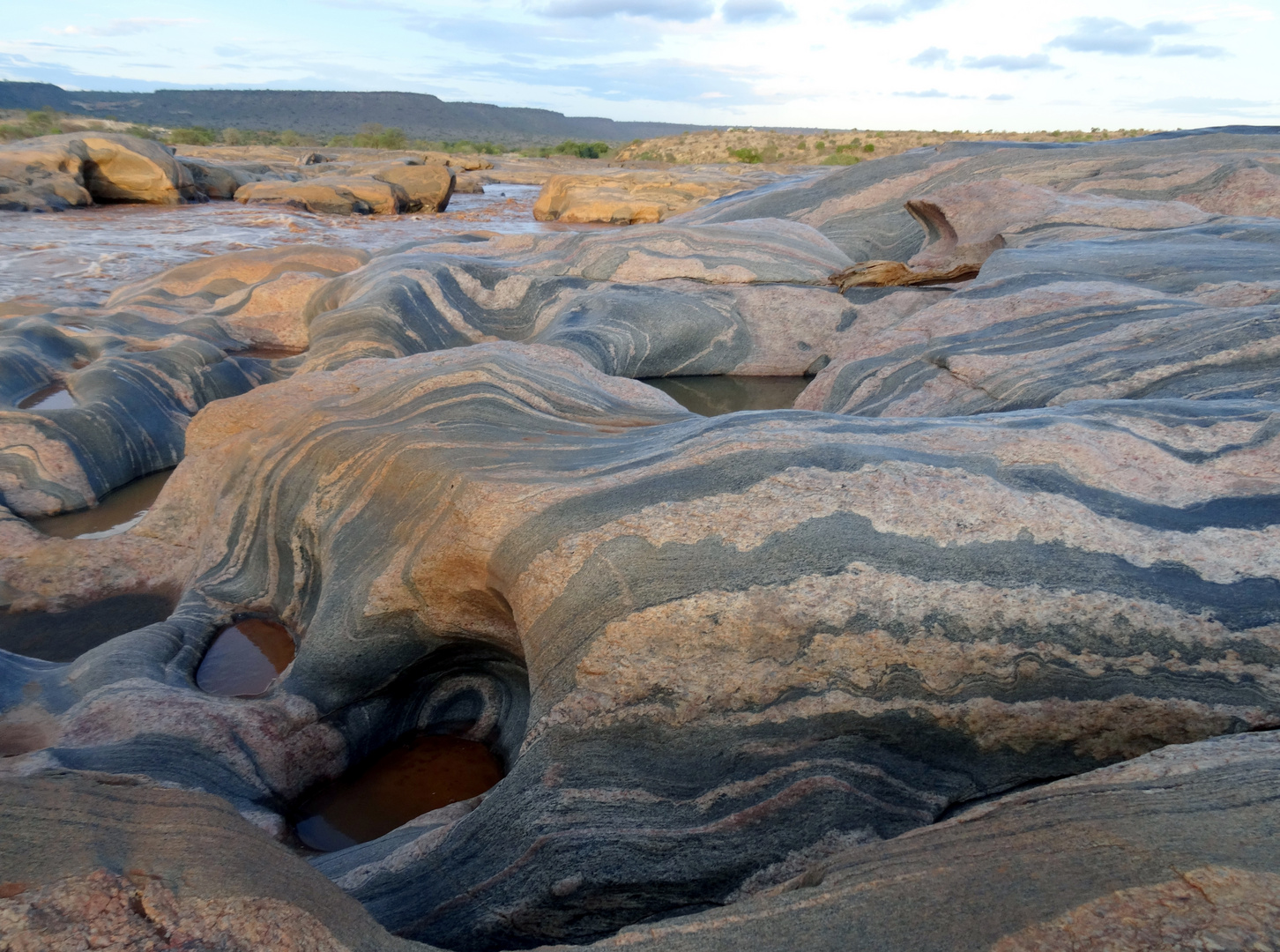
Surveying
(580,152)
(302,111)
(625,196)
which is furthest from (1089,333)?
(302,111)

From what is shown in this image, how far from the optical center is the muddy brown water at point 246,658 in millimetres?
2834

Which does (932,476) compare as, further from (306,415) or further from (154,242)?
(154,242)

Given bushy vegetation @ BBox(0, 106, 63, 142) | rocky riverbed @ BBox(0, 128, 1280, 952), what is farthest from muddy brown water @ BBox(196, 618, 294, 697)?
bushy vegetation @ BBox(0, 106, 63, 142)

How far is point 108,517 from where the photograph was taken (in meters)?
4.23

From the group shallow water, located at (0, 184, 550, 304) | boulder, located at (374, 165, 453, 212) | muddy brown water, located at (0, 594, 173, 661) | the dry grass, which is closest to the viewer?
muddy brown water, located at (0, 594, 173, 661)

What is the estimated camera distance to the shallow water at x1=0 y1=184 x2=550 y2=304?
8812 mm

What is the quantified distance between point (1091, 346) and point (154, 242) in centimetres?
1188

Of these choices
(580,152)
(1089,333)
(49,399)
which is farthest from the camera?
(580,152)

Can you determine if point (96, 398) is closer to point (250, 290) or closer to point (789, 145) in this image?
point (250, 290)

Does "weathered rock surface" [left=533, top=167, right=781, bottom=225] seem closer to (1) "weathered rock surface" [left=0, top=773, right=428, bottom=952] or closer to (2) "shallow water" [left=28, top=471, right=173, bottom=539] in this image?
(2) "shallow water" [left=28, top=471, right=173, bottom=539]

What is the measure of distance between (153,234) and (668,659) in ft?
44.0

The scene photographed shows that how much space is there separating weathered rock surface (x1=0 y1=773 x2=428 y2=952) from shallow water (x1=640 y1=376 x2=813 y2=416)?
4256 millimetres

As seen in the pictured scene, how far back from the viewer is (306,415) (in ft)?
10.8

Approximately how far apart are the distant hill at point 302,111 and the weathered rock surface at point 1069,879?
223ft
